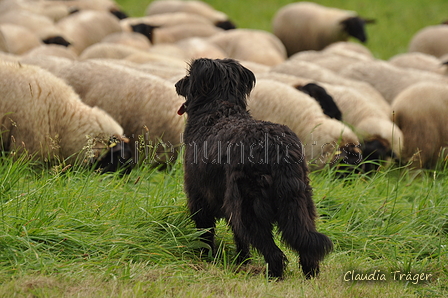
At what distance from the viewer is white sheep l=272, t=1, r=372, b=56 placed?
56.0 feet

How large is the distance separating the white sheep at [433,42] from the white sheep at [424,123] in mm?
7479

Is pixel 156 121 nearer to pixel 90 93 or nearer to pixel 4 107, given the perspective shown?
pixel 90 93

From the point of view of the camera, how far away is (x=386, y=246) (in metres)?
4.02

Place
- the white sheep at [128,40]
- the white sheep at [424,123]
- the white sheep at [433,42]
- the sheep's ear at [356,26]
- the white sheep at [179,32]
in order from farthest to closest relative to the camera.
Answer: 1. the sheep's ear at [356,26]
2. the white sheep at [179,32]
3. the white sheep at [433,42]
4. the white sheep at [128,40]
5. the white sheep at [424,123]

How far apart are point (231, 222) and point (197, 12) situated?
16.7 m

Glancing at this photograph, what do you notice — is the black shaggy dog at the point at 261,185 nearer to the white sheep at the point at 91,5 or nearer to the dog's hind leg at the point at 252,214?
the dog's hind leg at the point at 252,214

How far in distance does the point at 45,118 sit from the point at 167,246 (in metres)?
2.37

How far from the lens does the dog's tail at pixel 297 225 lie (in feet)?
9.38

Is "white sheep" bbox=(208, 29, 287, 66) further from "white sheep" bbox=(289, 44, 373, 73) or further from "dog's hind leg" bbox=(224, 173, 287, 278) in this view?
"dog's hind leg" bbox=(224, 173, 287, 278)

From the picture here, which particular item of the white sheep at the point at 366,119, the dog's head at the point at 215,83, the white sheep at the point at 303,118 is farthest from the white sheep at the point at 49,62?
the dog's head at the point at 215,83

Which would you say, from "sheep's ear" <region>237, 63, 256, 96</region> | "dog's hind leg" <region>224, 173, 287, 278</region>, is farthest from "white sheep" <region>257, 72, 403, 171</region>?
"dog's hind leg" <region>224, 173, 287, 278</region>

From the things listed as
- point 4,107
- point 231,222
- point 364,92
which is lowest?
point 364,92

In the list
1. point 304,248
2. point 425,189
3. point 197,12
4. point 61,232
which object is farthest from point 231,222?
point 197,12

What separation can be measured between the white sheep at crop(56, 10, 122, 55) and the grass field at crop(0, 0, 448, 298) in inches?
355
